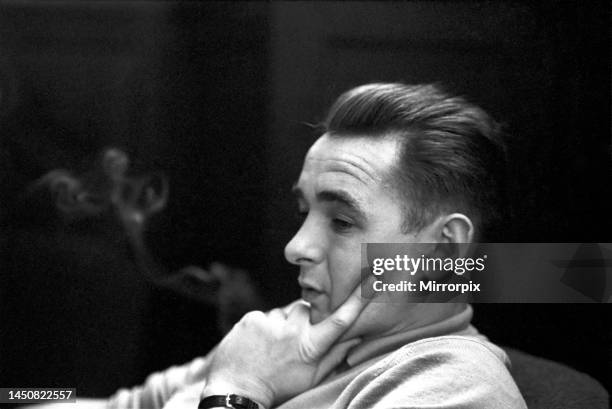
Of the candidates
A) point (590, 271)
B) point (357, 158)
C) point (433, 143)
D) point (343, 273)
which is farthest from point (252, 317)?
point (590, 271)

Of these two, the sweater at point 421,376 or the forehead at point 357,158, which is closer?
the sweater at point 421,376

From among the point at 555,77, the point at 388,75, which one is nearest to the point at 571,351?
the point at 555,77

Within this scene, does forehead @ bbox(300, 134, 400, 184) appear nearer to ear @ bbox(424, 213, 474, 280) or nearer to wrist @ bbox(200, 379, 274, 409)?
ear @ bbox(424, 213, 474, 280)

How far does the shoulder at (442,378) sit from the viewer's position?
1.29m

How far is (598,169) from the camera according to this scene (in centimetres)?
162

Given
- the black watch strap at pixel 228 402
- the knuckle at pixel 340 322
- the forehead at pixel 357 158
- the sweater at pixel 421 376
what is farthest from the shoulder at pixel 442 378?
the forehead at pixel 357 158

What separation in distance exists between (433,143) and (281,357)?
504 mm

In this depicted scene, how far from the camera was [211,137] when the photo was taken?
5.70 feet

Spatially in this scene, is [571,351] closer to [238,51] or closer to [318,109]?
[318,109]

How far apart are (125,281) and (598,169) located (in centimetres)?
101

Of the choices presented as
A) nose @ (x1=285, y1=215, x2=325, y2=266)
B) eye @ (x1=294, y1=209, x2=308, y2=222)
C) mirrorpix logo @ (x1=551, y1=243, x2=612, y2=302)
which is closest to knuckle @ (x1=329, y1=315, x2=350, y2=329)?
nose @ (x1=285, y1=215, x2=325, y2=266)

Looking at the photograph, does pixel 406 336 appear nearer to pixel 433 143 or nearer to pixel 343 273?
pixel 343 273

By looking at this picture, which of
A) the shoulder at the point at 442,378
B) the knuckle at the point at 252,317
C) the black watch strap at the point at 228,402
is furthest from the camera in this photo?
the knuckle at the point at 252,317

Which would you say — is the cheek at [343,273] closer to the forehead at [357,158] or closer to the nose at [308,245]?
the nose at [308,245]
